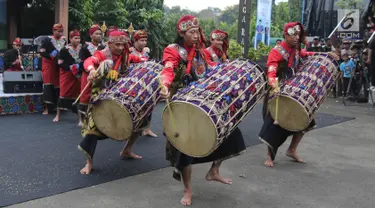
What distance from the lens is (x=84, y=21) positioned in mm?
15242

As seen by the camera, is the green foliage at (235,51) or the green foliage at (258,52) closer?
the green foliage at (235,51)

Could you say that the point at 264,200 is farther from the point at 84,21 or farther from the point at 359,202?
the point at 84,21

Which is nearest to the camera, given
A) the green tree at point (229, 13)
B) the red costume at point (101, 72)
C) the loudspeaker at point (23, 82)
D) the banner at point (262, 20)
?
the red costume at point (101, 72)

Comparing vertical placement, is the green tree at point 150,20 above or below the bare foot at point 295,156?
above

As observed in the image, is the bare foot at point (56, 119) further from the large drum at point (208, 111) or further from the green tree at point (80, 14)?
the green tree at point (80, 14)

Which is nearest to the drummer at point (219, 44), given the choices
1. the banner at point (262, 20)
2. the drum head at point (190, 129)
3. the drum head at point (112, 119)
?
the drum head at point (112, 119)

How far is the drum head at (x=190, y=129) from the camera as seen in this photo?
3.02 metres

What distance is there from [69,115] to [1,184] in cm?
362

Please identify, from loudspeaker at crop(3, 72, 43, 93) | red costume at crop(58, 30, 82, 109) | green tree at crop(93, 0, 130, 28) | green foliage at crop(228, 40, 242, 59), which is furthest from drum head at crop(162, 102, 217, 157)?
green tree at crop(93, 0, 130, 28)

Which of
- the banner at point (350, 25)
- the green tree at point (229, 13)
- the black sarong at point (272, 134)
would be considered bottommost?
the black sarong at point (272, 134)

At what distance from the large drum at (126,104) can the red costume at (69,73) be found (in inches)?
98.3

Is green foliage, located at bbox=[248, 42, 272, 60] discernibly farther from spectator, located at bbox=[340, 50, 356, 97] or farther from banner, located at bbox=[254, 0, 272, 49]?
spectator, located at bbox=[340, 50, 356, 97]

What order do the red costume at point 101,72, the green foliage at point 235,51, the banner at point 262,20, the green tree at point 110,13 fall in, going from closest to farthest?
1. the red costume at point 101,72
2. the green foliage at point 235,51
3. the green tree at point 110,13
4. the banner at point 262,20

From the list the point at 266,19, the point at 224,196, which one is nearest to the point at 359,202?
the point at 224,196
